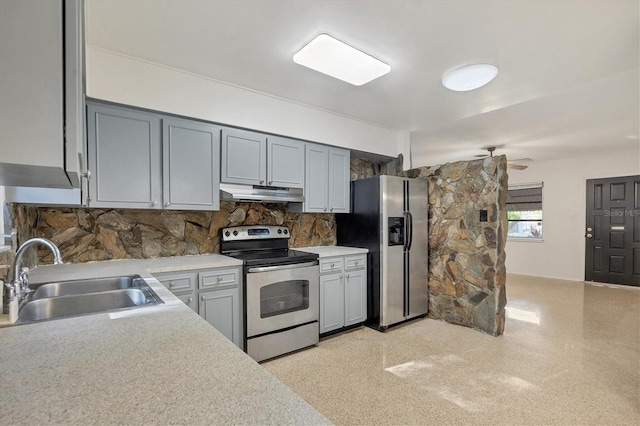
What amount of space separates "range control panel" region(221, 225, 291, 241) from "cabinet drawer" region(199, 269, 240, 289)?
569mm

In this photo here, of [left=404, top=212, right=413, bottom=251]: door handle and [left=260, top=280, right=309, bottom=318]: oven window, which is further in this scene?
[left=404, top=212, right=413, bottom=251]: door handle

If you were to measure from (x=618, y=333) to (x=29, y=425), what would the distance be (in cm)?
482

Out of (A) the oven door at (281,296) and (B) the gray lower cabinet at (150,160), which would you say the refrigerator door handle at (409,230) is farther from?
(B) the gray lower cabinet at (150,160)

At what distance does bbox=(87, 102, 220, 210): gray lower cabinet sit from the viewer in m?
2.25

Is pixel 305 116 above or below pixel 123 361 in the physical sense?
above

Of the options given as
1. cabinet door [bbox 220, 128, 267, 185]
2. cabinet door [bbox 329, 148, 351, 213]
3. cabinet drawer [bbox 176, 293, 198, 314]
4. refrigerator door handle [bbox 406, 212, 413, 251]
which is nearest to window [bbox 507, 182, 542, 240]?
refrigerator door handle [bbox 406, 212, 413, 251]

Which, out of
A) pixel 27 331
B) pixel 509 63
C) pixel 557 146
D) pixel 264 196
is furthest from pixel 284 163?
pixel 557 146

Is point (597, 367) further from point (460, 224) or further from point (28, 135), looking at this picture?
point (28, 135)

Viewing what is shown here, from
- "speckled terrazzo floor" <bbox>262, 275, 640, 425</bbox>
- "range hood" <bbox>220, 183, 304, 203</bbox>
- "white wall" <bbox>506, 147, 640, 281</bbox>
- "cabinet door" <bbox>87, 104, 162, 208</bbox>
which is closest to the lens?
"speckled terrazzo floor" <bbox>262, 275, 640, 425</bbox>

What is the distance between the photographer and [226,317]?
2510 mm

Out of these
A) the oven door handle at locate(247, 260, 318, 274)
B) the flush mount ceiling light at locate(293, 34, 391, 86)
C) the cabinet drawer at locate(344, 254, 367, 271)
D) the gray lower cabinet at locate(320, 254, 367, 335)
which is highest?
the flush mount ceiling light at locate(293, 34, 391, 86)

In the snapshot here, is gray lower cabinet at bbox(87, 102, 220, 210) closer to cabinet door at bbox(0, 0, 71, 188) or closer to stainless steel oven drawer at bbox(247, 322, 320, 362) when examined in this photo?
stainless steel oven drawer at bbox(247, 322, 320, 362)

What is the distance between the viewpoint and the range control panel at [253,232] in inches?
120

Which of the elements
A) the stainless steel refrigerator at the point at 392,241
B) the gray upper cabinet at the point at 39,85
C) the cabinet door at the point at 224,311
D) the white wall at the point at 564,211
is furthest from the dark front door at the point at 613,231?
the gray upper cabinet at the point at 39,85
